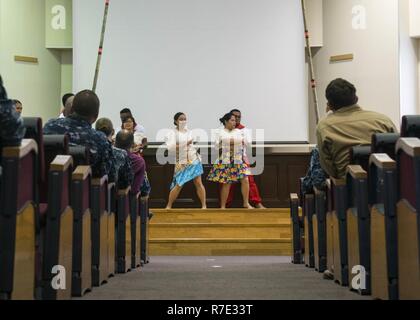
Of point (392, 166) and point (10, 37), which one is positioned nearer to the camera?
point (392, 166)

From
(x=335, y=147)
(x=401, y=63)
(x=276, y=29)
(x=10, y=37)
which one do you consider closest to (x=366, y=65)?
(x=401, y=63)

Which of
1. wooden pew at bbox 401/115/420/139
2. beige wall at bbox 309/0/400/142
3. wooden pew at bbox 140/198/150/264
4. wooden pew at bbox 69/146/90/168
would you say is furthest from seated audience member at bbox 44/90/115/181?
beige wall at bbox 309/0/400/142

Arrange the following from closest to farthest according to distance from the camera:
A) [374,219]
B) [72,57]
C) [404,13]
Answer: [374,219] < [404,13] < [72,57]

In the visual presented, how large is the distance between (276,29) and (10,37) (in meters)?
3.74

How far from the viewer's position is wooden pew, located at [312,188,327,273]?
545cm

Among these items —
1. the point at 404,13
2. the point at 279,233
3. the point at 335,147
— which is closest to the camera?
the point at 335,147

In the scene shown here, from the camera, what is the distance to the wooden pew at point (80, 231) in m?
3.92

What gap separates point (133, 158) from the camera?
21.1 feet

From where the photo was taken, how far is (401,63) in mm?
11445

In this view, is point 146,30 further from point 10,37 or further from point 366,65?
point 366,65

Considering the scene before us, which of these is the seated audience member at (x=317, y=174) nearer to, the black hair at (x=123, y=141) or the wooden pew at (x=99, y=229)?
the black hair at (x=123, y=141)

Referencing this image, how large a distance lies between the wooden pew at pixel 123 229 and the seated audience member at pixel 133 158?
536mm

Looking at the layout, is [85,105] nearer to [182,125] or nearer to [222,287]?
[222,287]

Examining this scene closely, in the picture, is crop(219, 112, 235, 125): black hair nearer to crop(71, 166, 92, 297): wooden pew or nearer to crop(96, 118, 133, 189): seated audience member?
crop(96, 118, 133, 189): seated audience member
